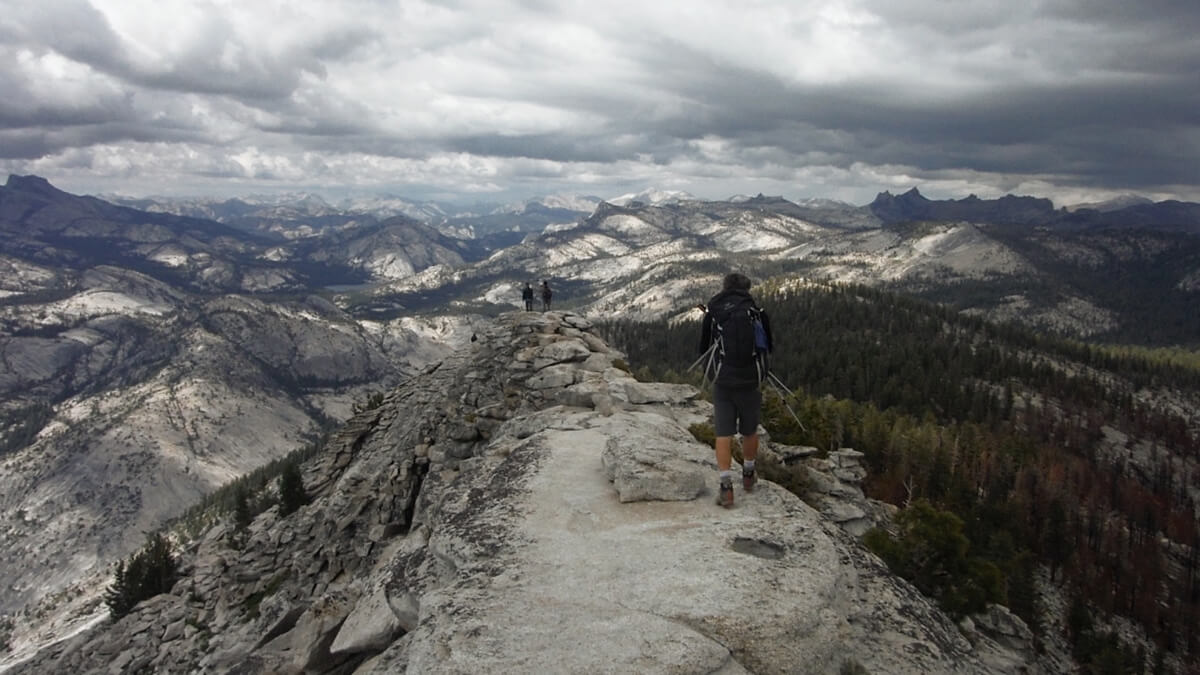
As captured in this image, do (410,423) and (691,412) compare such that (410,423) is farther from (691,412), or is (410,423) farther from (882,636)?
(882,636)

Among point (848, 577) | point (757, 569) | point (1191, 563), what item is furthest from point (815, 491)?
point (1191, 563)

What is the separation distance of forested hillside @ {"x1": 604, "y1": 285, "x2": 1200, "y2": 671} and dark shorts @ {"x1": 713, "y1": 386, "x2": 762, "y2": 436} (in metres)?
16.2

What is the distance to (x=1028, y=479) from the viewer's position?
4476 inches

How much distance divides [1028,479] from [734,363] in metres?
131

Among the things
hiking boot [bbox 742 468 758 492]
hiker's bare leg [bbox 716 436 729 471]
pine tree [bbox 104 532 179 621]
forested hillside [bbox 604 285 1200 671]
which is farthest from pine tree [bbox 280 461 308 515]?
hiker's bare leg [bbox 716 436 729 471]

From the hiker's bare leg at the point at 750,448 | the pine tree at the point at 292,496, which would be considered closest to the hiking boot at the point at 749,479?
the hiker's bare leg at the point at 750,448

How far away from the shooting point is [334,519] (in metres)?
39.4

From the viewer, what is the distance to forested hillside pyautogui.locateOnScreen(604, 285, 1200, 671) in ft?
199

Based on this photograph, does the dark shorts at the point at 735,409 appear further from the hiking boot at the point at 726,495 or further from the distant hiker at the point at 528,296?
the distant hiker at the point at 528,296

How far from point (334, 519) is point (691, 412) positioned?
2626 centimetres

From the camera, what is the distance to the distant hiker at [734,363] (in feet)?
48.5

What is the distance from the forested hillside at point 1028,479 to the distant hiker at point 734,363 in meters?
16.1

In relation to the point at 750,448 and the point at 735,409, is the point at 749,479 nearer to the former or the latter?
the point at 750,448

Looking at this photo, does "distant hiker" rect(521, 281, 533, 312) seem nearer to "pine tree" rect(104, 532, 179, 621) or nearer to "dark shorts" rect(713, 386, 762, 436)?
"dark shorts" rect(713, 386, 762, 436)
